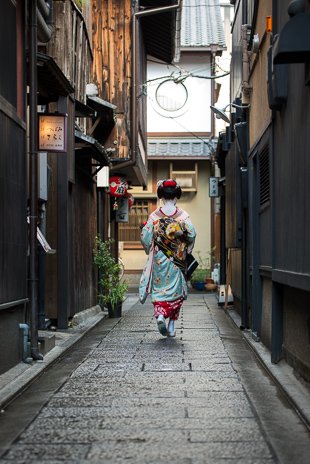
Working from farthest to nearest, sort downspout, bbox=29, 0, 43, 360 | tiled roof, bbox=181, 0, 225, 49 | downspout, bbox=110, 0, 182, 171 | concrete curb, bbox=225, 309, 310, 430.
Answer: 1. tiled roof, bbox=181, 0, 225, 49
2. downspout, bbox=110, 0, 182, 171
3. downspout, bbox=29, 0, 43, 360
4. concrete curb, bbox=225, 309, 310, 430

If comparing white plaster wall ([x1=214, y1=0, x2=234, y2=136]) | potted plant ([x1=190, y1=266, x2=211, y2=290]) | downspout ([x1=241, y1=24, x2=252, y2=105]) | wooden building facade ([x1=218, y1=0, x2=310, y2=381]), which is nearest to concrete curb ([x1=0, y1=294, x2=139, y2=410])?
wooden building facade ([x1=218, y1=0, x2=310, y2=381])

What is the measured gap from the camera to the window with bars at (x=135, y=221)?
3838 centimetres

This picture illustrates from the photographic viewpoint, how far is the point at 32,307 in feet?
36.9

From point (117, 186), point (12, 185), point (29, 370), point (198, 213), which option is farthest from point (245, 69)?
point (198, 213)

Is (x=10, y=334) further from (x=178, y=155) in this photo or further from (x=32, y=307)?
(x=178, y=155)

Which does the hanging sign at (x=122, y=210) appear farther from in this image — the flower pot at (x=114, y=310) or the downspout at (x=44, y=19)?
the downspout at (x=44, y=19)

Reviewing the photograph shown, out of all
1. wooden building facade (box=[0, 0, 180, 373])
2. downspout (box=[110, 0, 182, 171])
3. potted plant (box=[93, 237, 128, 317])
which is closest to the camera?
wooden building facade (box=[0, 0, 180, 373])

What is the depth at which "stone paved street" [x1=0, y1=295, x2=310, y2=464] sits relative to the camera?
20.3 ft

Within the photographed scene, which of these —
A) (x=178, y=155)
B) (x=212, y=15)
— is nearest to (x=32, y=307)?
(x=178, y=155)

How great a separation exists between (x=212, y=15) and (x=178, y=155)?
8.29 metres

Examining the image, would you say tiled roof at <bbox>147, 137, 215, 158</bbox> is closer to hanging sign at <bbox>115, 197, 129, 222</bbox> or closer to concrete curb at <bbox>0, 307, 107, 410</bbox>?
hanging sign at <bbox>115, 197, 129, 222</bbox>

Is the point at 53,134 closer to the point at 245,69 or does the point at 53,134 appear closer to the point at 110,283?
the point at 245,69

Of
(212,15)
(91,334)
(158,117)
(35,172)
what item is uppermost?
(212,15)

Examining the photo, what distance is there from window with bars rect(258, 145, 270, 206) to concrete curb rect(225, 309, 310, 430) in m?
2.18
